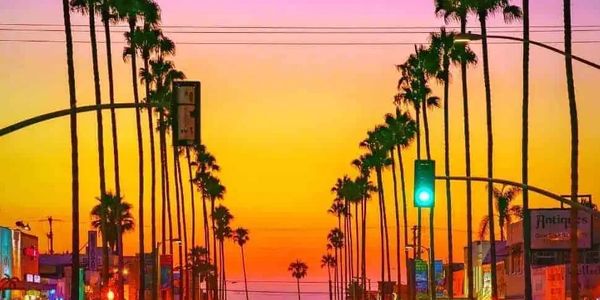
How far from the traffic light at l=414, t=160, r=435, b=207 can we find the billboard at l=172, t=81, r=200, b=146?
38.2 ft

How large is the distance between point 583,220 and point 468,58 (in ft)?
43.5

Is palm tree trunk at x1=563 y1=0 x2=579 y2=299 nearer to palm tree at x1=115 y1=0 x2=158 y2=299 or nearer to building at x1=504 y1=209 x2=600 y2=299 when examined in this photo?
building at x1=504 y1=209 x2=600 y2=299

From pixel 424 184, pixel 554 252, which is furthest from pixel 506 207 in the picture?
pixel 424 184

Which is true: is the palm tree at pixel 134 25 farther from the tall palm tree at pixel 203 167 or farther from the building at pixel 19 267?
the tall palm tree at pixel 203 167

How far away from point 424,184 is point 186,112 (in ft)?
39.3

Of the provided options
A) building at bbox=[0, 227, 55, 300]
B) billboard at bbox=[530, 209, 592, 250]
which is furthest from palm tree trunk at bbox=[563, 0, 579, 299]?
building at bbox=[0, 227, 55, 300]

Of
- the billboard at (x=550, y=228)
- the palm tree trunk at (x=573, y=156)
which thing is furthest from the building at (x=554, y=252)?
the palm tree trunk at (x=573, y=156)

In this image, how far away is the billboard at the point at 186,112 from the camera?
2678cm

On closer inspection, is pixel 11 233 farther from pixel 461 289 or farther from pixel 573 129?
pixel 461 289

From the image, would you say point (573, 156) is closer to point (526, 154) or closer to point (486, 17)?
point (526, 154)

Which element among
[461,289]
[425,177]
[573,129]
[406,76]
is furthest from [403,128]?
[425,177]

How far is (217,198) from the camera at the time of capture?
151 m

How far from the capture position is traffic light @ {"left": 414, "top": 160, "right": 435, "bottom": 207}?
3697cm

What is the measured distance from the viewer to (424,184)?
37.2 metres
